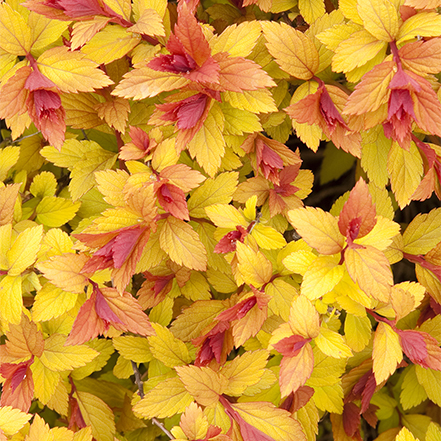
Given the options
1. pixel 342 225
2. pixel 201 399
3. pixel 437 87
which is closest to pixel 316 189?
pixel 437 87

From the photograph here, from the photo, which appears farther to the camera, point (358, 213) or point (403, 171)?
point (403, 171)

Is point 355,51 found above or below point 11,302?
above

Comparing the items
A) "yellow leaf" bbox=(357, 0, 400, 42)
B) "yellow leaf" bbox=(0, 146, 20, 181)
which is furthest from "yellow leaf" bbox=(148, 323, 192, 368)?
"yellow leaf" bbox=(357, 0, 400, 42)

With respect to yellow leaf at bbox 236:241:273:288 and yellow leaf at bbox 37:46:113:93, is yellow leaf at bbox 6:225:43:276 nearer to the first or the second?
yellow leaf at bbox 37:46:113:93

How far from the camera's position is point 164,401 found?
983mm

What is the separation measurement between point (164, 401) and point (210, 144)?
0.56 m

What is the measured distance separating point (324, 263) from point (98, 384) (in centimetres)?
81

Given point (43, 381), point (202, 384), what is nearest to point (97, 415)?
point (43, 381)

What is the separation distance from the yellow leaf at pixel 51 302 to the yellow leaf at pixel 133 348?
0.61 feet

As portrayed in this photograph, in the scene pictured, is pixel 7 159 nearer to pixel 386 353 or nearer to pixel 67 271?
pixel 67 271

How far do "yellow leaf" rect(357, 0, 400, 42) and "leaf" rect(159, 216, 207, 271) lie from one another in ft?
1.75

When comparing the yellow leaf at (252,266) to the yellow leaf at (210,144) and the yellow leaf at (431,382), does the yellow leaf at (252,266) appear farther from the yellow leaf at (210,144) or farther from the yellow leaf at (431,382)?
the yellow leaf at (431,382)

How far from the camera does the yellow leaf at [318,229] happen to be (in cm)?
82

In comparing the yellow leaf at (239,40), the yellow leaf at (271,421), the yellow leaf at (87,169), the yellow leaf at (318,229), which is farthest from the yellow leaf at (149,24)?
the yellow leaf at (271,421)
